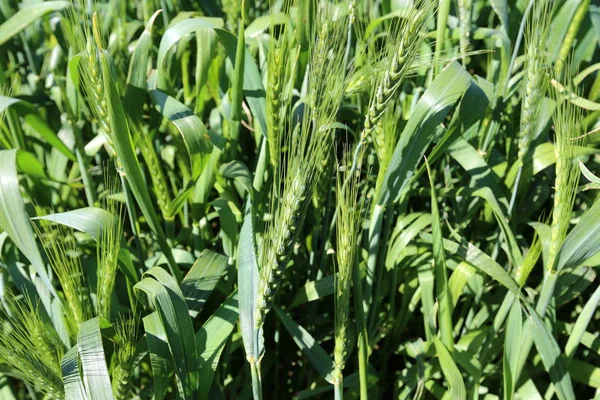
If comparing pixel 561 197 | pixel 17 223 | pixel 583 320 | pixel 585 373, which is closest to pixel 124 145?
pixel 17 223

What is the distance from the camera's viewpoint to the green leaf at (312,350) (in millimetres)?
1161

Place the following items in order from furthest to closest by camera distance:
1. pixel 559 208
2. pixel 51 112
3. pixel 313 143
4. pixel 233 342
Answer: pixel 51 112 < pixel 233 342 < pixel 559 208 < pixel 313 143

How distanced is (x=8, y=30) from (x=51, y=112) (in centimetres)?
31

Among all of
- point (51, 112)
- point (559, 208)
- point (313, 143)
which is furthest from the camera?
point (51, 112)

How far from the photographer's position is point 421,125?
1157 mm

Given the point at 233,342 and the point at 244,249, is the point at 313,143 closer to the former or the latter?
the point at 244,249

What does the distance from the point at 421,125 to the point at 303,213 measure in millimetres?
372

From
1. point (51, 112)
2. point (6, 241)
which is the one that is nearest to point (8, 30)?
point (51, 112)

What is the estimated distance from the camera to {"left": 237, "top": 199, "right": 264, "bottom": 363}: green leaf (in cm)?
97

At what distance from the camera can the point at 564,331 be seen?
1334 mm

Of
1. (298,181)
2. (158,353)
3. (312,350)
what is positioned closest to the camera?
(298,181)

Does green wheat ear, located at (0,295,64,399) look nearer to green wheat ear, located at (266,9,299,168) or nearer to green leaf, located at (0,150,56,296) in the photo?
green leaf, located at (0,150,56,296)

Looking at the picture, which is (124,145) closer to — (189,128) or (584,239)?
(189,128)

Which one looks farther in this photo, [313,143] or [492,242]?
[492,242]
